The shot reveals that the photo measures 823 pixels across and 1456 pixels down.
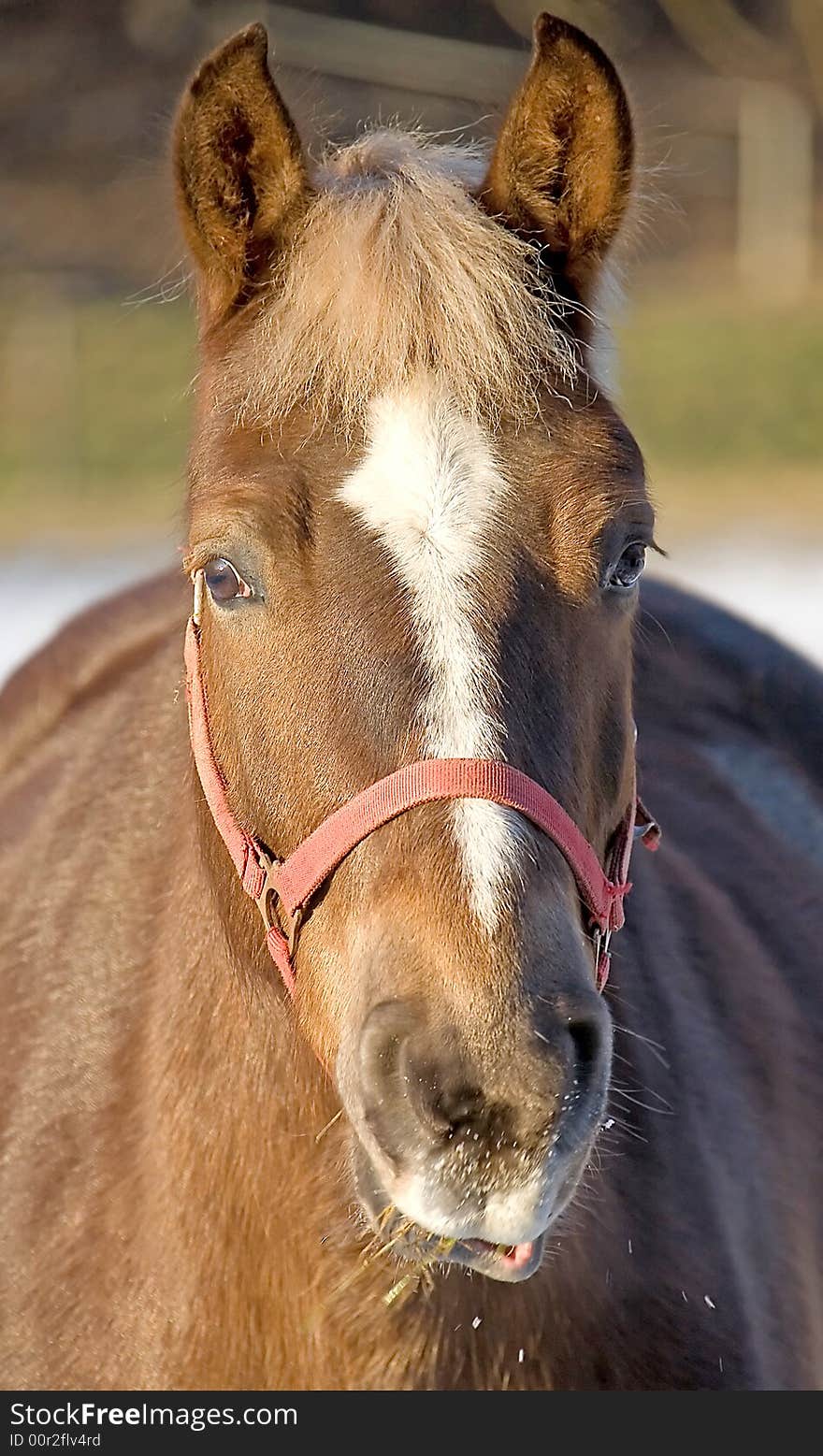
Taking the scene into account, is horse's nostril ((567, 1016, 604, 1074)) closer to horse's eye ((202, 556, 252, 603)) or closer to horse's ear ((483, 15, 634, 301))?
horse's eye ((202, 556, 252, 603))

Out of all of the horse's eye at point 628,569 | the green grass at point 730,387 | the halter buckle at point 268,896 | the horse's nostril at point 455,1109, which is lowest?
the green grass at point 730,387

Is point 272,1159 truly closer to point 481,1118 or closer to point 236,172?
point 481,1118

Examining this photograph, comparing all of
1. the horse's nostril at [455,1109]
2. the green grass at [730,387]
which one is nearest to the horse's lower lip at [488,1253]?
the horse's nostril at [455,1109]

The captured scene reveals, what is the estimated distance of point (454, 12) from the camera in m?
14.3

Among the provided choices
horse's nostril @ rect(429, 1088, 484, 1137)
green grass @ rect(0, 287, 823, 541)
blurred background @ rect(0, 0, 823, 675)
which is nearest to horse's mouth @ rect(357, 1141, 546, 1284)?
horse's nostril @ rect(429, 1088, 484, 1137)

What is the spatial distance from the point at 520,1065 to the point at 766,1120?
1335 mm

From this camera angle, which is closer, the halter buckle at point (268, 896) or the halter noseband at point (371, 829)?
the halter noseband at point (371, 829)

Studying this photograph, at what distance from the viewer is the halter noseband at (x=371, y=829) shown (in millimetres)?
1696

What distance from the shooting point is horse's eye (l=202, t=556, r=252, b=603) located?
1.94 meters

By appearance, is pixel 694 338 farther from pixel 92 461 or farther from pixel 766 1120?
pixel 766 1120

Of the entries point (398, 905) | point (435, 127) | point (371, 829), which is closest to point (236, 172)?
point (371, 829)

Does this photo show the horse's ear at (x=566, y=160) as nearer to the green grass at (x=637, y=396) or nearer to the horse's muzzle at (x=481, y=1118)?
the horse's muzzle at (x=481, y=1118)

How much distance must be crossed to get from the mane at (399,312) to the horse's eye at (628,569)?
0.22m

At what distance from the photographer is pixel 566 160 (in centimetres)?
212
